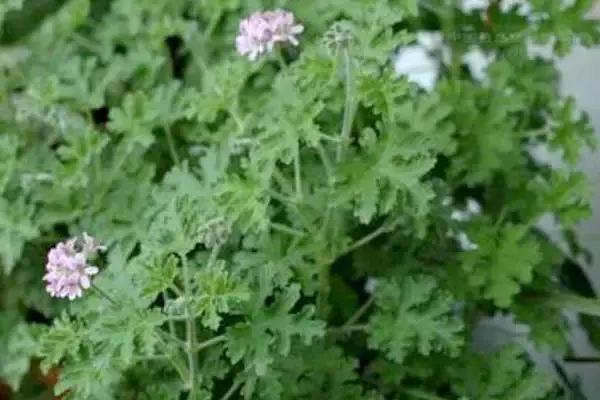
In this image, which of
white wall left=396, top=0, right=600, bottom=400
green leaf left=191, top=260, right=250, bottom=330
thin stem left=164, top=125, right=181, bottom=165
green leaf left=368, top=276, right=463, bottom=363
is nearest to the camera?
green leaf left=191, top=260, right=250, bottom=330

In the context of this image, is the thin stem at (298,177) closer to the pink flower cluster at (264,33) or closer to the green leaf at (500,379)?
the pink flower cluster at (264,33)

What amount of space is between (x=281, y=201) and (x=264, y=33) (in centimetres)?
13

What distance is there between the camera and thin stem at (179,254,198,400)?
0.90 m

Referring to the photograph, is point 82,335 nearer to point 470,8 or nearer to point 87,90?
point 87,90

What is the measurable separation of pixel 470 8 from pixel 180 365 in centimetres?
54

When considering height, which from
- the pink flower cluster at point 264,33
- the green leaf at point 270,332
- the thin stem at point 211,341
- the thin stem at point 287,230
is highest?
the pink flower cluster at point 264,33

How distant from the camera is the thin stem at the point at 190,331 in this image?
0.90 metres

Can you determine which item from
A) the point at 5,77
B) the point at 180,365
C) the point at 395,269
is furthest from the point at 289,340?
the point at 5,77

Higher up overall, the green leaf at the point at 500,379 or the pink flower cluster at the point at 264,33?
the pink flower cluster at the point at 264,33

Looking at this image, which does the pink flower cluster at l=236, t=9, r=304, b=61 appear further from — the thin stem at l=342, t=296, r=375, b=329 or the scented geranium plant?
the thin stem at l=342, t=296, r=375, b=329

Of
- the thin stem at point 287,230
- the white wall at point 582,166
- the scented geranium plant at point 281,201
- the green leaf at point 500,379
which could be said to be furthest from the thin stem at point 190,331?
the white wall at point 582,166

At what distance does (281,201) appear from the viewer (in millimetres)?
1034

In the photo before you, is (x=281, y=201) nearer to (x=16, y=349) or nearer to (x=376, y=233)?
(x=376, y=233)

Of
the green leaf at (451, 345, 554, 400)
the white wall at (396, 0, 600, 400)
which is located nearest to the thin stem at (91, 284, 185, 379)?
the green leaf at (451, 345, 554, 400)
